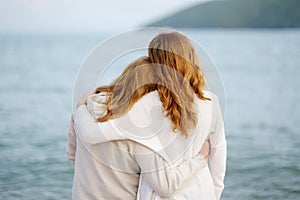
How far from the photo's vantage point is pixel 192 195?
1682 millimetres

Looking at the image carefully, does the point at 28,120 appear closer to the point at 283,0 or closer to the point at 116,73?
the point at 116,73

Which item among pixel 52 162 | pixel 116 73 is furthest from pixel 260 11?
pixel 116 73

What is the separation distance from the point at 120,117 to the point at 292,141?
3512 mm

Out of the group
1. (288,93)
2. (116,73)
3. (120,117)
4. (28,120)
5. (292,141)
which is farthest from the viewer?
(288,93)

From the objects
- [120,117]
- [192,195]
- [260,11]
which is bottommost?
[260,11]

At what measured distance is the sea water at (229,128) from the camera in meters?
3.51

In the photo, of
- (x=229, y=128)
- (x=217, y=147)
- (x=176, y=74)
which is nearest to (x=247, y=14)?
(x=229, y=128)

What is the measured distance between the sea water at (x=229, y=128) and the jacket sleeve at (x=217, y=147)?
1.27ft

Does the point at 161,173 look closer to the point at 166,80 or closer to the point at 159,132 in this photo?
the point at 159,132

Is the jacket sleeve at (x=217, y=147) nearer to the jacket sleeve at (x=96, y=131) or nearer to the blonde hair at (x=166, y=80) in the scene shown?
the blonde hair at (x=166, y=80)

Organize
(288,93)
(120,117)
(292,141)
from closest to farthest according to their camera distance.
→ 1. (120,117)
2. (292,141)
3. (288,93)

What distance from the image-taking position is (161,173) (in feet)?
5.29

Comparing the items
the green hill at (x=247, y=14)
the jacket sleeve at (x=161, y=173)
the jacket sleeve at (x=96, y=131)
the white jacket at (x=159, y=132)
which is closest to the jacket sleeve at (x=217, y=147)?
the white jacket at (x=159, y=132)

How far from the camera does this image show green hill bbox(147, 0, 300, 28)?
24.5m
